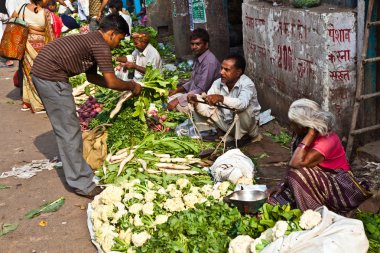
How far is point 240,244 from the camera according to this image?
380 centimetres

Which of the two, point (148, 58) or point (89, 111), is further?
point (148, 58)

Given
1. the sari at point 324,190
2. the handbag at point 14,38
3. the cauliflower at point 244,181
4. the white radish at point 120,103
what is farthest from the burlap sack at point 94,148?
the handbag at point 14,38

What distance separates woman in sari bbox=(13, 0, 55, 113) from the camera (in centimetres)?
923

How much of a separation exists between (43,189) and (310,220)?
3.55 metres

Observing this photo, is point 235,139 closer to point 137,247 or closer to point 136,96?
point 136,96

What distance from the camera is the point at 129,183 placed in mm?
5414

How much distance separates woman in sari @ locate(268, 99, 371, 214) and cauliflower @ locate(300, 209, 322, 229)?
20.5 inches

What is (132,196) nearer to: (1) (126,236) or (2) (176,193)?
(2) (176,193)

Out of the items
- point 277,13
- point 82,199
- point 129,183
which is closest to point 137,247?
point 129,183

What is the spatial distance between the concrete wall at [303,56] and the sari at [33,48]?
3.50m

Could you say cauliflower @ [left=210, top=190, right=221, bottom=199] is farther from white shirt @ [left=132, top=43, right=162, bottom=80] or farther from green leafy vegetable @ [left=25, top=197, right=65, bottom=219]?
white shirt @ [left=132, top=43, right=162, bottom=80]

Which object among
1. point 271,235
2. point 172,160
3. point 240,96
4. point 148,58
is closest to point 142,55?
point 148,58

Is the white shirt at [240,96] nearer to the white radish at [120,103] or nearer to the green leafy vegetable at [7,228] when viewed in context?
the white radish at [120,103]

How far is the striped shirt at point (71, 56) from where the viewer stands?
561cm
